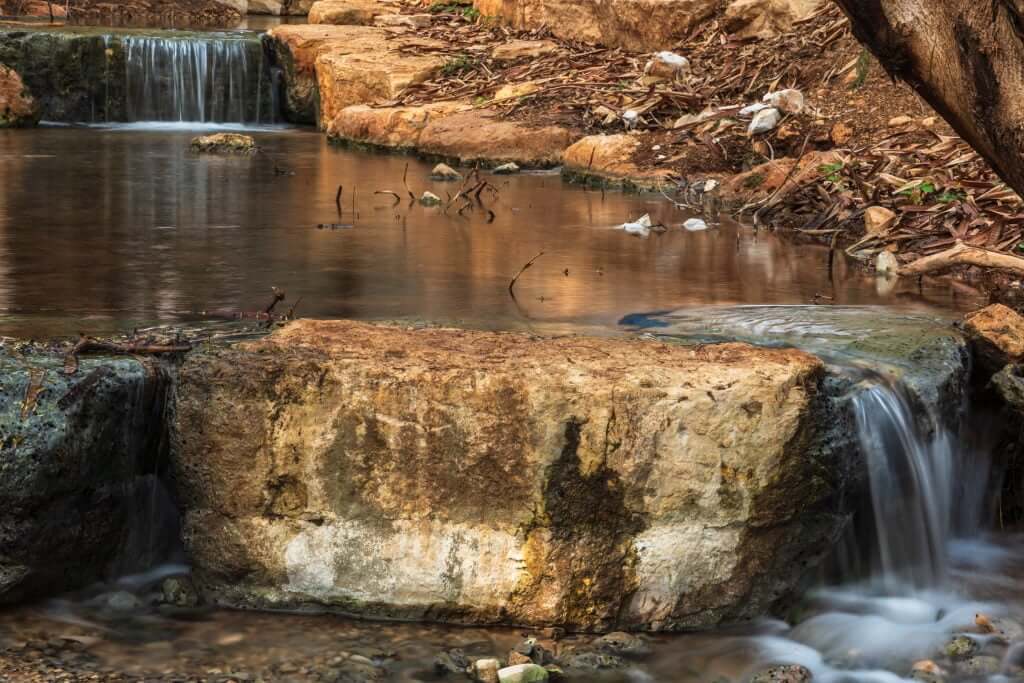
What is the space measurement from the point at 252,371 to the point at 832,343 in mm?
2424

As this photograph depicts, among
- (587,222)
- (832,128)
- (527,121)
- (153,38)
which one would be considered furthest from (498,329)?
(153,38)

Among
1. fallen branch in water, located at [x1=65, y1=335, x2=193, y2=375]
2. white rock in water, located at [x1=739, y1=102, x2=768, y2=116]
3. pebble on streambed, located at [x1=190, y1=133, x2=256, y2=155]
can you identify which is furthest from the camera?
pebble on streambed, located at [x1=190, y1=133, x2=256, y2=155]

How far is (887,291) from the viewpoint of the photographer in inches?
305

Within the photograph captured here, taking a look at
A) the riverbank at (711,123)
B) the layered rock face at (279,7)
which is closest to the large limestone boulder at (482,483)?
the riverbank at (711,123)

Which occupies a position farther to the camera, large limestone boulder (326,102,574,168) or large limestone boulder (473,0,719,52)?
large limestone boulder (473,0,719,52)

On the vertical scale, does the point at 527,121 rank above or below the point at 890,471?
above

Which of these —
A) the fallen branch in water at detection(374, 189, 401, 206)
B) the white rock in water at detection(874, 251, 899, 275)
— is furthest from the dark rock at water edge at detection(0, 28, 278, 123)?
the white rock in water at detection(874, 251, 899, 275)

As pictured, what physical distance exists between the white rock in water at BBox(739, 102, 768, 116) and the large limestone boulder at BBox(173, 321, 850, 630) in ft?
26.7

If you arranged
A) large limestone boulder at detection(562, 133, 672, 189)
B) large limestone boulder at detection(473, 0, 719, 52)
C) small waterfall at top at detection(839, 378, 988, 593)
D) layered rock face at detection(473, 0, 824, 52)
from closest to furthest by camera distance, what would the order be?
small waterfall at top at detection(839, 378, 988, 593), large limestone boulder at detection(562, 133, 672, 189), layered rock face at detection(473, 0, 824, 52), large limestone boulder at detection(473, 0, 719, 52)

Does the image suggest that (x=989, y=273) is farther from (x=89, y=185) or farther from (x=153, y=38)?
(x=153, y=38)

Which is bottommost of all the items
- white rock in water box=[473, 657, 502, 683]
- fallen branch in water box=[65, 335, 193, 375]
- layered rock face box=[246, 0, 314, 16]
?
white rock in water box=[473, 657, 502, 683]

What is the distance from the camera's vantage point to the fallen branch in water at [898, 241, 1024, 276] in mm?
6968

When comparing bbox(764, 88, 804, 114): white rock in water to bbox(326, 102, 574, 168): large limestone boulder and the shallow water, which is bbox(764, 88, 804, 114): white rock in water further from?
bbox(326, 102, 574, 168): large limestone boulder

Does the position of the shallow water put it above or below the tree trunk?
below
